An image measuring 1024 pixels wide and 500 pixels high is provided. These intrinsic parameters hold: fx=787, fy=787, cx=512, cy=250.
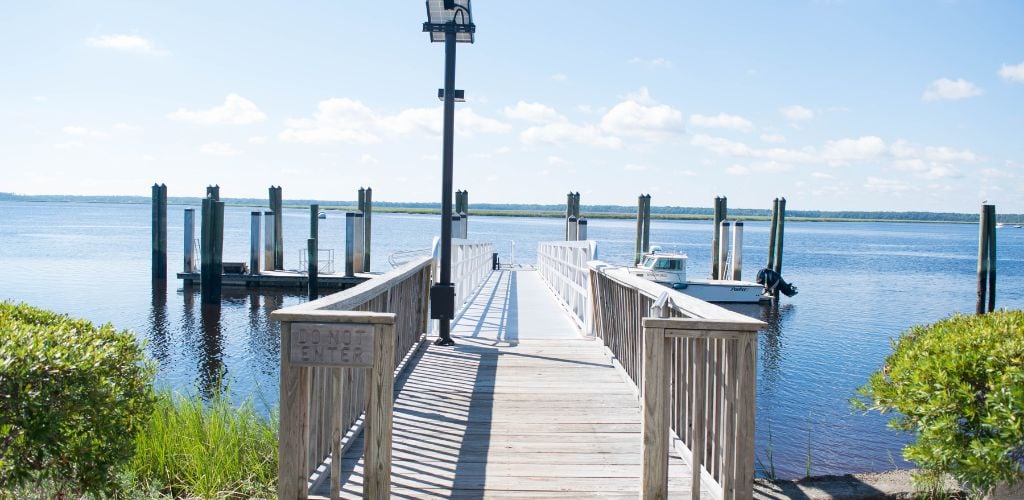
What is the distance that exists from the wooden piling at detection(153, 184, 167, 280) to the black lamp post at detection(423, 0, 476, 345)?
20.7 m

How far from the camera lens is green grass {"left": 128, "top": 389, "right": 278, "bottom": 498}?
4738 mm

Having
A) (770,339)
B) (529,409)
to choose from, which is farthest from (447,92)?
(770,339)

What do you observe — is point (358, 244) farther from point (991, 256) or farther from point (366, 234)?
point (991, 256)

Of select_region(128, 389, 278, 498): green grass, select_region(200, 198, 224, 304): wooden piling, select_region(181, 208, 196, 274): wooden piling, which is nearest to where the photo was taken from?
select_region(128, 389, 278, 498): green grass

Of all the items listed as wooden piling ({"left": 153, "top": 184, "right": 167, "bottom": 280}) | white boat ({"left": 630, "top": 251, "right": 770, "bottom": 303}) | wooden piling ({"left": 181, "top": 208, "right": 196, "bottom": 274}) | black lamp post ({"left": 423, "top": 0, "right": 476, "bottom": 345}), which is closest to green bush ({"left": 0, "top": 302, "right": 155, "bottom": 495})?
black lamp post ({"left": 423, "top": 0, "right": 476, "bottom": 345})

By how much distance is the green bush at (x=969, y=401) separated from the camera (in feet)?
11.1

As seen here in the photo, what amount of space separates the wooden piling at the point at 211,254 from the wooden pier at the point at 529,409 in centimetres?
1623

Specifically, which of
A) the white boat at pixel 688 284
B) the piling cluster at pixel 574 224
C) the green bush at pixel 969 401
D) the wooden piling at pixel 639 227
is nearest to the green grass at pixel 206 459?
the green bush at pixel 969 401

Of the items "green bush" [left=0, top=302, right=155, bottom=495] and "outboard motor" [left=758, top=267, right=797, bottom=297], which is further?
"outboard motor" [left=758, top=267, right=797, bottom=297]

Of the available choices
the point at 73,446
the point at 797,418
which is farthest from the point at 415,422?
the point at 797,418

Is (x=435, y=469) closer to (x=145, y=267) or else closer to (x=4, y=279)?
(x=4, y=279)

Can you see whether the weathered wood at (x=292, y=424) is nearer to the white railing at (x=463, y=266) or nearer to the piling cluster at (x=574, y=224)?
the white railing at (x=463, y=266)

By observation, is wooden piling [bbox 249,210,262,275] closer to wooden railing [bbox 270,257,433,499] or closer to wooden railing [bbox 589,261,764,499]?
wooden railing [bbox 270,257,433,499]

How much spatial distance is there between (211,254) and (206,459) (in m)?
19.0
